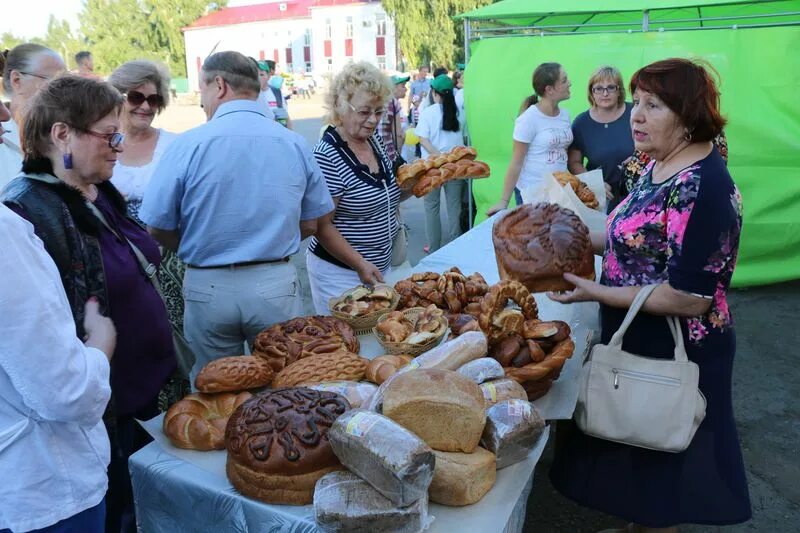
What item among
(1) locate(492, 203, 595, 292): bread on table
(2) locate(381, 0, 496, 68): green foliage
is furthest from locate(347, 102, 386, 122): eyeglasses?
(2) locate(381, 0, 496, 68): green foliage

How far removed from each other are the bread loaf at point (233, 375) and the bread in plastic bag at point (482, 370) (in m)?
0.58

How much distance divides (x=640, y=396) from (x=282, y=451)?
1.19 m

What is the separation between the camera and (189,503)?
1553mm

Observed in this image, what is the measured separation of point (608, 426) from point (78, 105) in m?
1.84

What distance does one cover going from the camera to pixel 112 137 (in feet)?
5.95

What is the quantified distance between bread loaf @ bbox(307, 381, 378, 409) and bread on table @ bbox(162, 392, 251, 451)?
232mm

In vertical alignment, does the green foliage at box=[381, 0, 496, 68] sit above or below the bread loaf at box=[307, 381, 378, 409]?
above

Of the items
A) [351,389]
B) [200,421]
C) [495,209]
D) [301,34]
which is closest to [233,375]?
[200,421]

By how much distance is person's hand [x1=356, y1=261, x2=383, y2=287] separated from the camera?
2.96 meters

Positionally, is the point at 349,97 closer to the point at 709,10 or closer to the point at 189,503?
the point at 189,503

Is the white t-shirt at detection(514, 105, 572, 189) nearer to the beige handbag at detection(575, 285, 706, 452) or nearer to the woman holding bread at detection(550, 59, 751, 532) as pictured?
the woman holding bread at detection(550, 59, 751, 532)

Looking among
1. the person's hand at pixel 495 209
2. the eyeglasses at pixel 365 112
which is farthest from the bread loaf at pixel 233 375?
the person's hand at pixel 495 209

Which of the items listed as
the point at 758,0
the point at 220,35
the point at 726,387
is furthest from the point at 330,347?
the point at 220,35

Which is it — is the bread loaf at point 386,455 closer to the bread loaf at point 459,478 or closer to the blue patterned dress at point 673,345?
the bread loaf at point 459,478
